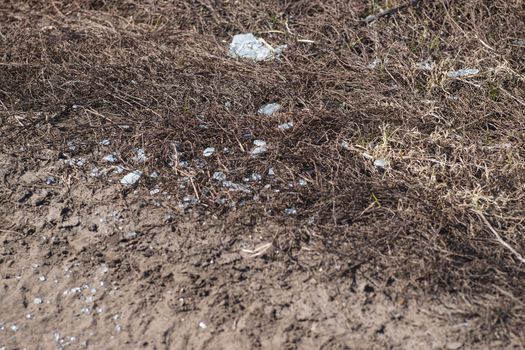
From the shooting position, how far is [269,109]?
3.79 m

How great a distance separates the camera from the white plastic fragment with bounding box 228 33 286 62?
4250 mm

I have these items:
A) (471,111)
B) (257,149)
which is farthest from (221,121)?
(471,111)

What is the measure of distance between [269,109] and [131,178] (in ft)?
2.71

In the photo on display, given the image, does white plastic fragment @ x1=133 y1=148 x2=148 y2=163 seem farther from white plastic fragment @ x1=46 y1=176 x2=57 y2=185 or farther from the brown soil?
white plastic fragment @ x1=46 y1=176 x2=57 y2=185

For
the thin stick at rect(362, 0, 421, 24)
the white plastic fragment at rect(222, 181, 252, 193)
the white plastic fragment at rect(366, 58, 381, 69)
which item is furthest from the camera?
the thin stick at rect(362, 0, 421, 24)

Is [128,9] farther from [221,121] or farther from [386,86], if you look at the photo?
[386,86]

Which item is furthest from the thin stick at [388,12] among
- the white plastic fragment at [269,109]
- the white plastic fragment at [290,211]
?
the white plastic fragment at [290,211]

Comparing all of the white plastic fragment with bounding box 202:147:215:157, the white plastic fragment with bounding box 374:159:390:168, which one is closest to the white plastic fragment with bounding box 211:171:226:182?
the white plastic fragment with bounding box 202:147:215:157

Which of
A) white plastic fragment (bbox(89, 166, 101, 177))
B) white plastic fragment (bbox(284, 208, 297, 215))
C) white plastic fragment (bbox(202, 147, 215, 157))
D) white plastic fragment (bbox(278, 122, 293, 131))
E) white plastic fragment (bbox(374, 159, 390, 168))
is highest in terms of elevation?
white plastic fragment (bbox(89, 166, 101, 177))

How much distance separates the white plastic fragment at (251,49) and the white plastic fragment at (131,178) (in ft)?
3.77

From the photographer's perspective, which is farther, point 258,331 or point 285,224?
point 285,224

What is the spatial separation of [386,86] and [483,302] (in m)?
1.48

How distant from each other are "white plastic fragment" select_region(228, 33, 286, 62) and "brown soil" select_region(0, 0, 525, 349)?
0.07m

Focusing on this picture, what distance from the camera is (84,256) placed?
3088mm
